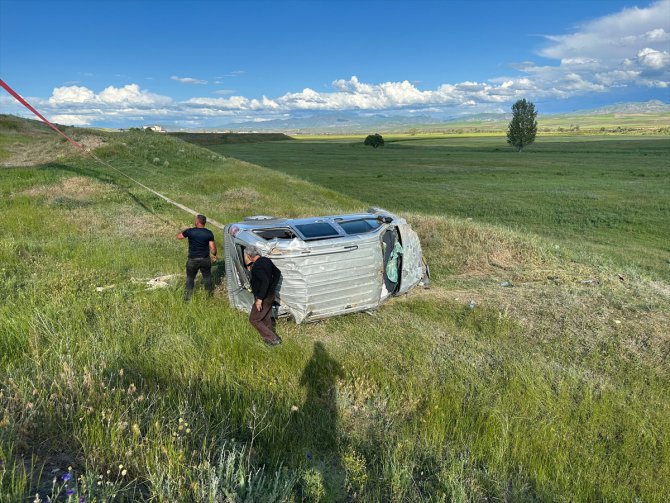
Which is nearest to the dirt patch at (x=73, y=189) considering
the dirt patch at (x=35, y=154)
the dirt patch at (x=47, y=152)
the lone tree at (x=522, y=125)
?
the dirt patch at (x=35, y=154)

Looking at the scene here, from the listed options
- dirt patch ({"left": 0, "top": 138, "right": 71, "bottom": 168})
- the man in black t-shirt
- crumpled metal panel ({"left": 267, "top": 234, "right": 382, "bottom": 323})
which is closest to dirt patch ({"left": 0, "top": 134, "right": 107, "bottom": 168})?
dirt patch ({"left": 0, "top": 138, "right": 71, "bottom": 168})

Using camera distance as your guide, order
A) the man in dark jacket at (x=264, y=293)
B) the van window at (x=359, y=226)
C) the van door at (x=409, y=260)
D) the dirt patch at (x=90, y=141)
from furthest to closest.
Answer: the dirt patch at (x=90, y=141) → the van door at (x=409, y=260) → the van window at (x=359, y=226) → the man in dark jacket at (x=264, y=293)

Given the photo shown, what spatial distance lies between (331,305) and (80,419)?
13.4 ft

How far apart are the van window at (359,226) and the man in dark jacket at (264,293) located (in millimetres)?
1923

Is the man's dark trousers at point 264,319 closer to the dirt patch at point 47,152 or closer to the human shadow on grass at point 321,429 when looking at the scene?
the human shadow on grass at point 321,429

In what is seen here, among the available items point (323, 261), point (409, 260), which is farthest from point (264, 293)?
point (409, 260)

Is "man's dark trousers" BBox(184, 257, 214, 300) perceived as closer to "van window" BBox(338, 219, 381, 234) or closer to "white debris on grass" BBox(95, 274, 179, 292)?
"white debris on grass" BBox(95, 274, 179, 292)

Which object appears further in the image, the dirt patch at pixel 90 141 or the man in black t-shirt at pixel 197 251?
the dirt patch at pixel 90 141

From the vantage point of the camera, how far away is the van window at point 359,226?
793 cm

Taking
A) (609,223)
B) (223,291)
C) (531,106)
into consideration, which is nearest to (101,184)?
(223,291)

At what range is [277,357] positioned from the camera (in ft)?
19.2

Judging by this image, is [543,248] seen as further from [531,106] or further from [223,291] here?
[531,106]

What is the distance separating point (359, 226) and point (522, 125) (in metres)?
74.7

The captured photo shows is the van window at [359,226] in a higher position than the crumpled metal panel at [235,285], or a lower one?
higher
